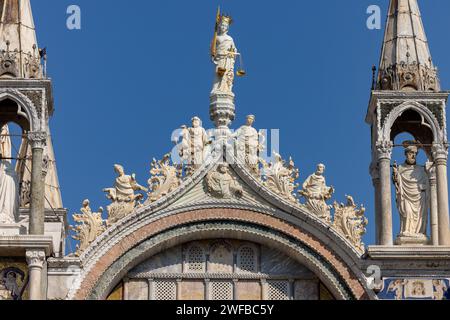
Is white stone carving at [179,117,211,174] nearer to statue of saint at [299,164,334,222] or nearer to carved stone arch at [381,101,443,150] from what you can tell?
statue of saint at [299,164,334,222]

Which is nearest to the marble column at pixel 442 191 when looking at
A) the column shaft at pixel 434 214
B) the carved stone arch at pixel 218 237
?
the column shaft at pixel 434 214

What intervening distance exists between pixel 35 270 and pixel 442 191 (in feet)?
21.9

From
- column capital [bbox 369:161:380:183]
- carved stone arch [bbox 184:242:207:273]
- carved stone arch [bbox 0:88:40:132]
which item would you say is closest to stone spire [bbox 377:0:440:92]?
column capital [bbox 369:161:380:183]

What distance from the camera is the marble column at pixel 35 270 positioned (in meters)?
38.8

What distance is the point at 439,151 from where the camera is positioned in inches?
1585

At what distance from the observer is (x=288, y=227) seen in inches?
1580

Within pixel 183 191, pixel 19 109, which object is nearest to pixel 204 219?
pixel 183 191

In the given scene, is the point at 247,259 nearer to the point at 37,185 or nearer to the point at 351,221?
the point at 351,221

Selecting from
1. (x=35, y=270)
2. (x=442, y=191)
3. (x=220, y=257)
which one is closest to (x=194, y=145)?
(x=220, y=257)

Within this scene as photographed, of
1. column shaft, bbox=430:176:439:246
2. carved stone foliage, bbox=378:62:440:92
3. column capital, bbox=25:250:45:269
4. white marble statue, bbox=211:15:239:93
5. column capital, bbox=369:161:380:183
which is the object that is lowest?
column capital, bbox=25:250:45:269

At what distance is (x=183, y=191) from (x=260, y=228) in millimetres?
1387

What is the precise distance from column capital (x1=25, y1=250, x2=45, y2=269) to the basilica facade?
9.4 inches

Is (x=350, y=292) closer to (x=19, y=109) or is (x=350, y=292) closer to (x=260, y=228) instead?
(x=260, y=228)

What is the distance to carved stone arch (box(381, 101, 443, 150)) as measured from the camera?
132ft
